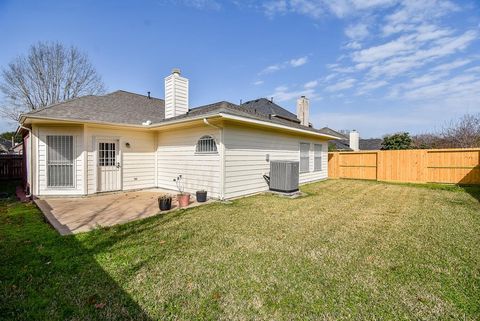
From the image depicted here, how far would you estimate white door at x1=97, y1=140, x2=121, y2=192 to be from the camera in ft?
26.9

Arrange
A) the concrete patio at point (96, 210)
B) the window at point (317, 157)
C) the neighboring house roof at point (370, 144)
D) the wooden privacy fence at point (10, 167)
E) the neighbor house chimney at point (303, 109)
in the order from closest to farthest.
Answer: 1. the concrete patio at point (96, 210)
2. the wooden privacy fence at point (10, 167)
3. the window at point (317, 157)
4. the neighbor house chimney at point (303, 109)
5. the neighboring house roof at point (370, 144)

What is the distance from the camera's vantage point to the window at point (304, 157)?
37.1 ft

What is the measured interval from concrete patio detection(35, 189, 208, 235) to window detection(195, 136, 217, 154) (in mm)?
1563

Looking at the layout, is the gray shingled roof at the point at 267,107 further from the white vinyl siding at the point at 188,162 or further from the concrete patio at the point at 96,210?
the concrete patio at the point at 96,210

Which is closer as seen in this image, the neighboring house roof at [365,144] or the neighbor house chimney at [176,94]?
the neighbor house chimney at [176,94]

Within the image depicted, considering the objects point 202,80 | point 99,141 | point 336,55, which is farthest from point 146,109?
point 336,55

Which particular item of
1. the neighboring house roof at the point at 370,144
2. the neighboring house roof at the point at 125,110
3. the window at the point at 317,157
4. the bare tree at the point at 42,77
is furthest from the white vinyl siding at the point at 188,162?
the neighboring house roof at the point at 370,144

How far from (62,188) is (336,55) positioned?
12.9 meters

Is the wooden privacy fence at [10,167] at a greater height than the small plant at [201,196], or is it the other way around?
the wooden privacy fence at [10,167]

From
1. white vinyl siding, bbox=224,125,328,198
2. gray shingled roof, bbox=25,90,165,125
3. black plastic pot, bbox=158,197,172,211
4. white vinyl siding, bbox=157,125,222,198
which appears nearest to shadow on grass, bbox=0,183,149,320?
black plastic pot, bbox=158,197,172,211

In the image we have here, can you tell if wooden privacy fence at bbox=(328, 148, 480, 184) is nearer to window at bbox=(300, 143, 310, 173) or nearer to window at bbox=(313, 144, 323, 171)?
window at bbox=(313, 144, 323, 171)

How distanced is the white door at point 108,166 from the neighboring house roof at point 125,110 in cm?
92

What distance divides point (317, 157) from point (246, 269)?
10.9m

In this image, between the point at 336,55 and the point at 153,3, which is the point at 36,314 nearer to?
the point at 153,3
